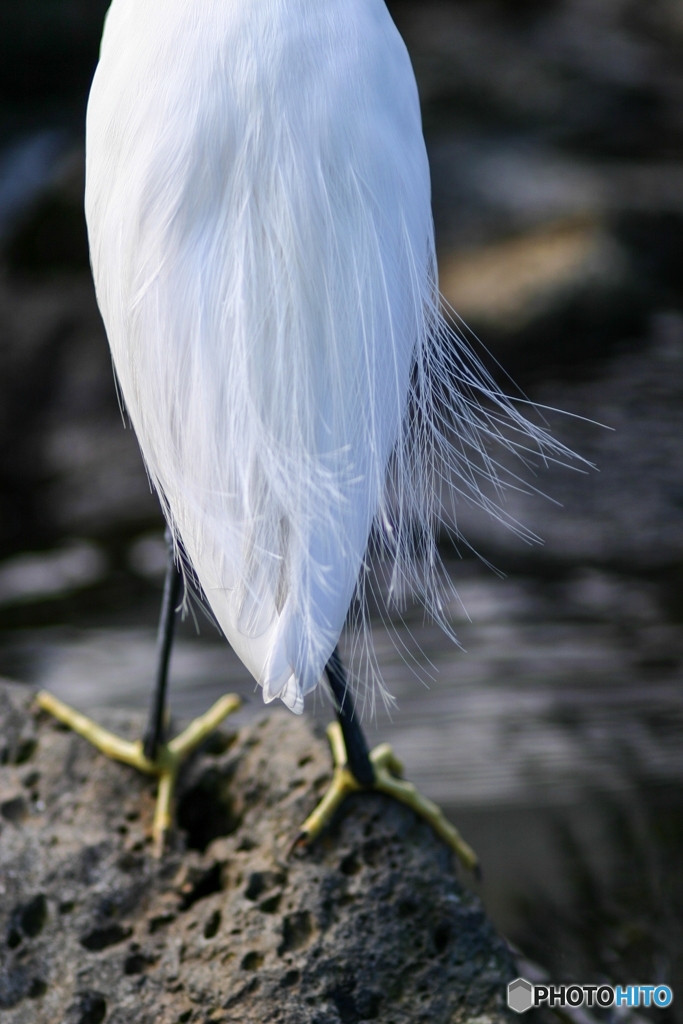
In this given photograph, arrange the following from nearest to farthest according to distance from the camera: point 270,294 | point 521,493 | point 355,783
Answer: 1. point 270,294
2. point 355,783
3. point 521,493

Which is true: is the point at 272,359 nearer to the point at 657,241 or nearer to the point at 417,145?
the point at 417,145

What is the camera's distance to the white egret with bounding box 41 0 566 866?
1.86 feet

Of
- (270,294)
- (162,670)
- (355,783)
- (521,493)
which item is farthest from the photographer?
(521,493)

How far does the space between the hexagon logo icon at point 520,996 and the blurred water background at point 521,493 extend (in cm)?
24

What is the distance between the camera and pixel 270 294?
0.58 metres

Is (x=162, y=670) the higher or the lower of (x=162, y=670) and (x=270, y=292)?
Answer: the lower

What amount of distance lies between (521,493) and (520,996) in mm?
1304

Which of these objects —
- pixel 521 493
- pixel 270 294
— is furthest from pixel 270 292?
pixel 521 493

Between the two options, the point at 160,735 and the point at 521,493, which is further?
the point at 521,493

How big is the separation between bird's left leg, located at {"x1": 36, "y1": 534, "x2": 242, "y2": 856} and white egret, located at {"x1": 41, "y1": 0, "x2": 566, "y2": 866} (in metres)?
0.23

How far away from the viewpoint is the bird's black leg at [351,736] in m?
0.72

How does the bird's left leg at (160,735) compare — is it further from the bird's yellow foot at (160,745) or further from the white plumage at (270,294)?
the white plumage at (270,294)

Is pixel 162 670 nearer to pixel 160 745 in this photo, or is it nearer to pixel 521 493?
pixel 160 745

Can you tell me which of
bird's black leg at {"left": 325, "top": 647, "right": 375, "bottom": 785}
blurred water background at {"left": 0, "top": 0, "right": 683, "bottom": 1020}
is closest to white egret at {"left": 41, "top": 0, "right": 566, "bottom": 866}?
bird's black leg at {"left": 325, "top": 647, "right": 375, "bottom": 785}
